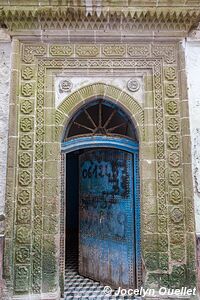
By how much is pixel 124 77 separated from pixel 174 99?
32.0 inches

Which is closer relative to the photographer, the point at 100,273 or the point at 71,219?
the point at 100,273

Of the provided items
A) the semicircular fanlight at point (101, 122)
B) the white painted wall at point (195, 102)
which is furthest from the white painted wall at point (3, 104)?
the white painted wall at point (195, 102)

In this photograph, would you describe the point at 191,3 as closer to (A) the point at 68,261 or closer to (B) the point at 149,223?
(B) the point at 149,223

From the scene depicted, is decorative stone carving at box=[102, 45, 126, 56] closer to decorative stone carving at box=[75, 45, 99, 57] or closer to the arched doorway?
decorative stone carving at box=[75, 45, 99, 57]

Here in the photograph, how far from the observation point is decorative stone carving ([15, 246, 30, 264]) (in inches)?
150

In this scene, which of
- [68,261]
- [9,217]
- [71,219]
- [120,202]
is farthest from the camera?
[71,219]

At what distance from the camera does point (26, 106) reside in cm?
416

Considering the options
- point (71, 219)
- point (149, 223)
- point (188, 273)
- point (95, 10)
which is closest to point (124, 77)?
point (95, 10)

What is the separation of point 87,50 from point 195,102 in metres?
1.78

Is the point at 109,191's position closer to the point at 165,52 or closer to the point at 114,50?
the point at 114,50

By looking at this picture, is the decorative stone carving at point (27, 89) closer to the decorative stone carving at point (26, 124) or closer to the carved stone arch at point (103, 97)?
the decorative stone carving at point (26, 124)

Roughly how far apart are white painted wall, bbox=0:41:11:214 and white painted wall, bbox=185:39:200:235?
267 centimetres

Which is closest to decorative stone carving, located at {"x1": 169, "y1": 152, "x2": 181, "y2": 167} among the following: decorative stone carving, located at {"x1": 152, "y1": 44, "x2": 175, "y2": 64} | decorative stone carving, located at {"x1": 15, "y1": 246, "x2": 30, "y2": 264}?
decorative stone carving, located at {"x1": 152, "y1": 44, "x2": 175, "y2": 64}

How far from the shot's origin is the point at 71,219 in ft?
26.9
